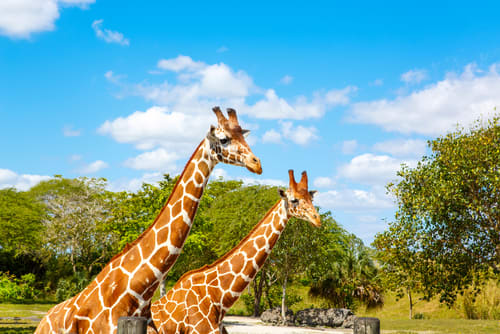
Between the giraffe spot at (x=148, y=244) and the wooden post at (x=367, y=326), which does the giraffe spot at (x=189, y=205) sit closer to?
the giraffe spot at (x=148, y=244)

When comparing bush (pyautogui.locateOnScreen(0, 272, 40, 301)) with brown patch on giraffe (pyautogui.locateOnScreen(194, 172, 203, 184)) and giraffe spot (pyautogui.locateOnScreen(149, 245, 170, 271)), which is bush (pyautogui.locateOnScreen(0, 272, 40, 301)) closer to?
giraffe spot (pyautogui.locateOnScreen(149, 245, 170, 271))

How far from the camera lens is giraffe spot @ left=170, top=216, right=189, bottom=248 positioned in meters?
6.22

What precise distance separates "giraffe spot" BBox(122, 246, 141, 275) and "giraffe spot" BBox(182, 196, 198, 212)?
847mm

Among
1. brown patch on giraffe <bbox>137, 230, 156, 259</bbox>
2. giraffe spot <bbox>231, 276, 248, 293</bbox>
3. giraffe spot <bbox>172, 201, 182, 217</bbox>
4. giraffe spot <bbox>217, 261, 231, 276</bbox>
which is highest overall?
giraffe spot <bbox>172, 201, 182, 217</bbox>

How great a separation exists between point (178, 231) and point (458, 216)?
46.7 ft

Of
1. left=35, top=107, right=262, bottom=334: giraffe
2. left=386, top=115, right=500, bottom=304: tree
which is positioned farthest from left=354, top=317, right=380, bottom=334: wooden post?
left=386, top=115, right=500, bottom=304: tree

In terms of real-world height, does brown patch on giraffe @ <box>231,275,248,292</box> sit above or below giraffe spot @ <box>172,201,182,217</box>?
below

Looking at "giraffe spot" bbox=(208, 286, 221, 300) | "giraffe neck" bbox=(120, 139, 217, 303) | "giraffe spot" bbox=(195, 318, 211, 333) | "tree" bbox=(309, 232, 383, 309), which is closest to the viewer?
"giraffe neck" bbox=(120, 139, 217, 303)

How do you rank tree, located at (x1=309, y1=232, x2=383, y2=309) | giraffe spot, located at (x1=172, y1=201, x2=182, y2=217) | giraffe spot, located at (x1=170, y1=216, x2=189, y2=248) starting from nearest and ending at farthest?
1. giraffe spot, located at (x1=170, y1=216, x2=189, y2=248)
2. giraffe spot, located at (x1=172, y1=201, x2=182, y2=217)
3. tree, located at (x1=309, y1=232, x2=383, y2=309)

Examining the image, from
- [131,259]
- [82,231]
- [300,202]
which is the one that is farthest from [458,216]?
[82,231]

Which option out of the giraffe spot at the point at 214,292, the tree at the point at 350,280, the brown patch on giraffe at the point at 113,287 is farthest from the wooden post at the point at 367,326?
the tree at the point at 350,280

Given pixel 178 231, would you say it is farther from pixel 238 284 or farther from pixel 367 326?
pixel 367 326

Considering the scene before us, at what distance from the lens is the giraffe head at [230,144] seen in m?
6.14

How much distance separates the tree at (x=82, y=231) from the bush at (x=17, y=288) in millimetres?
3231
